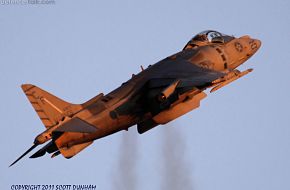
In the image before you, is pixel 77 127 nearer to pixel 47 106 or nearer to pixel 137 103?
pixel 47 106

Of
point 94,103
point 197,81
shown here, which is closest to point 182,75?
point 197,81

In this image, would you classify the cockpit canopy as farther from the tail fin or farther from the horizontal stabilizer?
the horizontal stabilizer

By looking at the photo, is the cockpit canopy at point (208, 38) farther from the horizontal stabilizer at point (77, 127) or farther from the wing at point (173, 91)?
the horizontal stabilizer at point (77, 127)

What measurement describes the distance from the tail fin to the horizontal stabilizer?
2.26 ft

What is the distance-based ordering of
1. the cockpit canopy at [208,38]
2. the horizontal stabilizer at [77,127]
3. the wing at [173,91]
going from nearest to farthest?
the horizontal stabilizer at [77,127] → the wing at [173,91] → the cockpit canopy at [208,38]

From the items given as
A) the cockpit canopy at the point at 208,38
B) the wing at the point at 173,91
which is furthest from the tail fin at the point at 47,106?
the cockpit canopy at the point at 208,38

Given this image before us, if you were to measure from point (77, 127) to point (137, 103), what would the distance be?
398cm

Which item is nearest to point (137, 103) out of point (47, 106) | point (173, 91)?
point (173, 91)

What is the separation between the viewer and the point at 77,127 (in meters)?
49.8

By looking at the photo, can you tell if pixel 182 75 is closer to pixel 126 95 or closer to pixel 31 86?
pixel 126 95

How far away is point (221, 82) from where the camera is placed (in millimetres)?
53250

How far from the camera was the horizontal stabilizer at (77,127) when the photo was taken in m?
49.5

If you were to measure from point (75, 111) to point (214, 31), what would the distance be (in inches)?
464

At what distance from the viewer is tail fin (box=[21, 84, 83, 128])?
50.7 metres
